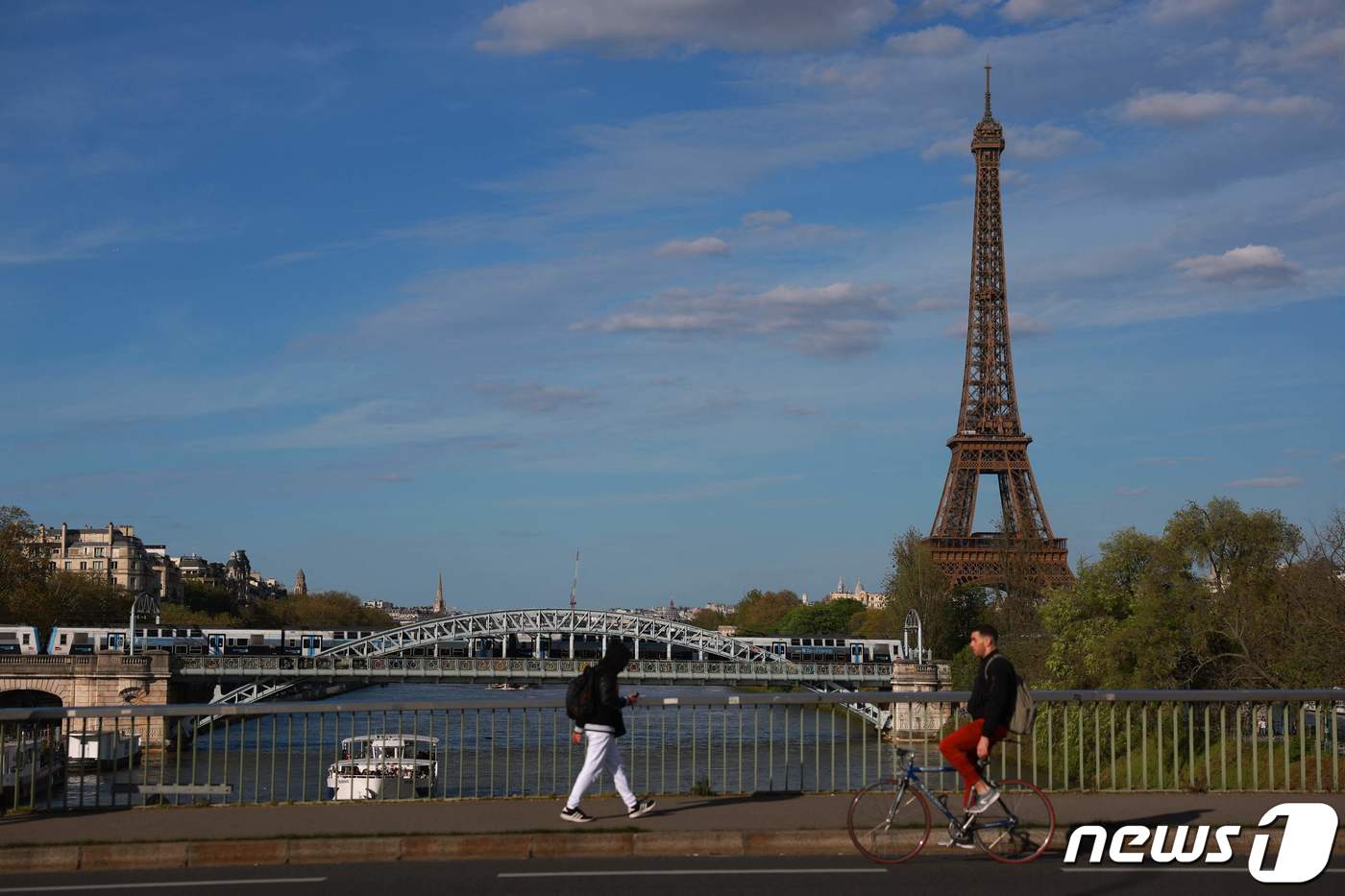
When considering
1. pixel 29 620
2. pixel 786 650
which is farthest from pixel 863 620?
pixel 29 620

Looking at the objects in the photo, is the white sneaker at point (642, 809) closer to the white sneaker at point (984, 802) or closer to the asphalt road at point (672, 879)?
the asphalt road at point (672, 879)

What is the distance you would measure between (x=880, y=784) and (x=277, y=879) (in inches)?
190

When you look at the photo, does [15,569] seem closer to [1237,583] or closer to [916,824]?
[1237,583]

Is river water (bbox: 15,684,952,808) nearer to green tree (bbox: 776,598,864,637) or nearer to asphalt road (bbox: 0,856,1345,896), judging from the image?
asphalt road (bbox: 0,856,1345,896)

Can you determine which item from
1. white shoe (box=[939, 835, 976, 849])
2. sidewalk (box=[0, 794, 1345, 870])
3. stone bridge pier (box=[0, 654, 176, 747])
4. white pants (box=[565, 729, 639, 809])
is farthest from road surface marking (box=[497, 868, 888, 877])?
stone bridge pier (box=[0, 654, 176, 747])

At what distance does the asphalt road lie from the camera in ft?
35.4

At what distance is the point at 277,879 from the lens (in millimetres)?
11469

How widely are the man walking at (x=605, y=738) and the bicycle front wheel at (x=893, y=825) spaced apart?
91.1 inches

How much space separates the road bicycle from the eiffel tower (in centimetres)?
7178

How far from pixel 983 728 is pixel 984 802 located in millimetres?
652

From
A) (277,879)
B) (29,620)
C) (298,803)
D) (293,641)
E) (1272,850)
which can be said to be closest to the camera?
(277,879)

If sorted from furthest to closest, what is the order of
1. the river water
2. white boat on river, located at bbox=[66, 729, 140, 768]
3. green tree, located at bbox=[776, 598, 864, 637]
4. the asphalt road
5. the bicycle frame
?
green tree, located at bbox=[776, 598, 864, 637]
the river water
white boat on river, located at bbox=[66, 729, 140, 768]
the bicycle frame
the asphalt road

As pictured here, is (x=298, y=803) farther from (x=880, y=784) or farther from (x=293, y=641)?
(x=293, y=641)

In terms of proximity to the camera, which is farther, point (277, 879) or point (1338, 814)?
point (1338, 814)
